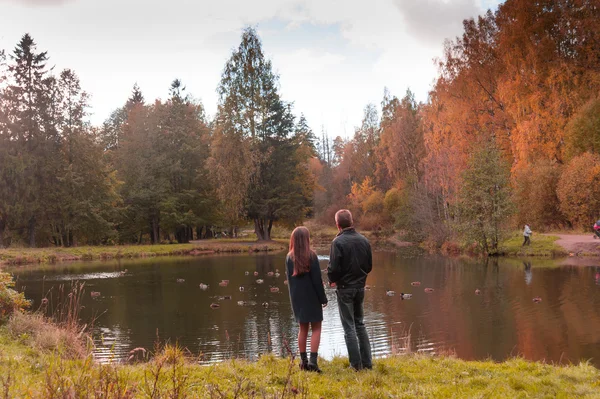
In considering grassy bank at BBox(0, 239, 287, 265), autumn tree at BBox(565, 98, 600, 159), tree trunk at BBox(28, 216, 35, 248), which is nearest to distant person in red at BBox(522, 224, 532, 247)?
autumn tree at BBox(565, 98, 600, 159)

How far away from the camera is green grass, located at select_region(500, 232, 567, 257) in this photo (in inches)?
1106

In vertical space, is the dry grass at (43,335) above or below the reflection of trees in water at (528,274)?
above

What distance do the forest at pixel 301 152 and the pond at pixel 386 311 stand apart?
8.68m

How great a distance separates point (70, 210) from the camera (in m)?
39.4

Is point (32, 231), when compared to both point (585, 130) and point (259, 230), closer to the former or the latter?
point (259, 230)

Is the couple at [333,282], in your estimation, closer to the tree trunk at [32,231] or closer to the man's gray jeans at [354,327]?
the man's gray jeans at [354,327]

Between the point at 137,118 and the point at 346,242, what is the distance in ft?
143

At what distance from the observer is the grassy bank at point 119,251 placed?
32.3 meters

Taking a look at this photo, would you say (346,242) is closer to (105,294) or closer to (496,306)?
(496,306)

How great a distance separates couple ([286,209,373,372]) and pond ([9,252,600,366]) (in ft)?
3.04

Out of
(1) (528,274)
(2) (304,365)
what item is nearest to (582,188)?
(1) (528,274)

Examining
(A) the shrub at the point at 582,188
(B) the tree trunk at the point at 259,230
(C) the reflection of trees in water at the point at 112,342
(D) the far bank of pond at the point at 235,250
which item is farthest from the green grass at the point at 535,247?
(C) the reflection of trees in water at the point at 112,342

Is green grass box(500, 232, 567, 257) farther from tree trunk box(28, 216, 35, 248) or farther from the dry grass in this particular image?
A: tree trunk box(28, 216, 35, 248)

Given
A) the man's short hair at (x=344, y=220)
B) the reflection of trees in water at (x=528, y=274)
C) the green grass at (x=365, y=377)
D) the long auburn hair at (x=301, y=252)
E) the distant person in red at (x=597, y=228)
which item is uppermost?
the man's short hair at (x=344, y=220)
